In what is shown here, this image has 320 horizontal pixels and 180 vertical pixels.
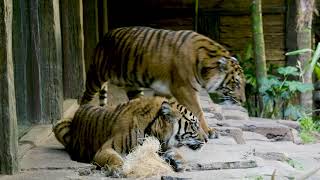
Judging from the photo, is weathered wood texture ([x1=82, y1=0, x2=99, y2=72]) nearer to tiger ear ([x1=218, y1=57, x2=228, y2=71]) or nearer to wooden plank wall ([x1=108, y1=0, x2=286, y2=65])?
wooden plank wall ([x1=108, y1=0, x2=286, y2=65])

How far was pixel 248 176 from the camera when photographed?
4988mm

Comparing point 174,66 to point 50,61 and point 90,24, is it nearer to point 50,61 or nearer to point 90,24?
point 50,61

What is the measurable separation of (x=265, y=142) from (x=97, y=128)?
6.64ft

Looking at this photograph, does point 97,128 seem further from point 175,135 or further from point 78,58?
point 78,58

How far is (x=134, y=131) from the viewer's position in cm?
538

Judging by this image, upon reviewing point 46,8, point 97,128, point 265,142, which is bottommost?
point 265,142

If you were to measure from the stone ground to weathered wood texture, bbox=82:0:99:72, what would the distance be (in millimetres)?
2075

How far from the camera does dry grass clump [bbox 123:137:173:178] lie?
502cm

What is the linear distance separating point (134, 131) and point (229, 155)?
2.72 feet

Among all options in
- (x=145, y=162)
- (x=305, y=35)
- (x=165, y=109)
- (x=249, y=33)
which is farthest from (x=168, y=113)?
(x=249, y=33)

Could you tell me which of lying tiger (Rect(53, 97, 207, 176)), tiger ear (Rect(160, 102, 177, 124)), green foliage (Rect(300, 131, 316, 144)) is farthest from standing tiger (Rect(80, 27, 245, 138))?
green foliage (Rect(300, 131, 316, 144))

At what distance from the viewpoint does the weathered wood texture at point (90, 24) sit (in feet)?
31.6

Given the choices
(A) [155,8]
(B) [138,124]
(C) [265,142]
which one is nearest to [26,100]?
(B) [138,124]

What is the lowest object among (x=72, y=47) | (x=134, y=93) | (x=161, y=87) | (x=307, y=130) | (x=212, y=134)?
(x=307, y=130)
